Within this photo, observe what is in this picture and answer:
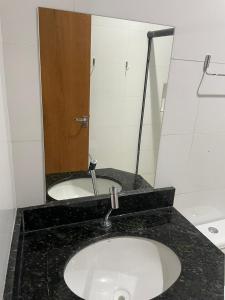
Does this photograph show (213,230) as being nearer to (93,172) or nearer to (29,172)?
(93,172)

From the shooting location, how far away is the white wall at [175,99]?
0.82m

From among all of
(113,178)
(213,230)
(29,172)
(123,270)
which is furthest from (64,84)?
(213,230)

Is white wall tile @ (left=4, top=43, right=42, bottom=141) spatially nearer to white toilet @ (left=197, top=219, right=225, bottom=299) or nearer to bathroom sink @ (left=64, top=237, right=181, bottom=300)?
bathroom sink @ (left=64, top=237, right=181, bottom=300)

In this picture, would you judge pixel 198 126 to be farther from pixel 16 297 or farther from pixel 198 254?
pixel 16 297

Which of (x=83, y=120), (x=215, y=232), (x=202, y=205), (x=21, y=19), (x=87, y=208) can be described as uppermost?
(x=21, y=19)

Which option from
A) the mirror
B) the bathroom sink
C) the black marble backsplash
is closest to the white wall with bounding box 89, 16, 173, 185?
the mirror

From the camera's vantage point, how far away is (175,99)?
1.10 metres

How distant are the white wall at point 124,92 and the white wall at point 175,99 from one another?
0.14 feet

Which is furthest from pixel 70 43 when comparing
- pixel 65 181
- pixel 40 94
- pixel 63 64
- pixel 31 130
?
pixel 65 181

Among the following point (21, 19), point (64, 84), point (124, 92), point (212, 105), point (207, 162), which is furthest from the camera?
point (207, 162)

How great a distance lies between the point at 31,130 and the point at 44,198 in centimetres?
29

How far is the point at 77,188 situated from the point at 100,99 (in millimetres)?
414

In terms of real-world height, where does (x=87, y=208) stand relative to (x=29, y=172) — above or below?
below

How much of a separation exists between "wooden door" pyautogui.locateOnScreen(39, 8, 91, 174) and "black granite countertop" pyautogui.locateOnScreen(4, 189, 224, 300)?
212 mm
